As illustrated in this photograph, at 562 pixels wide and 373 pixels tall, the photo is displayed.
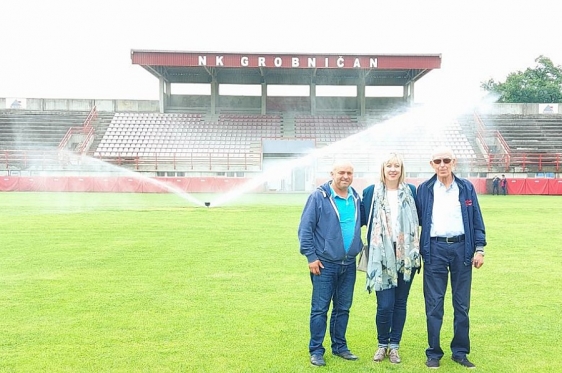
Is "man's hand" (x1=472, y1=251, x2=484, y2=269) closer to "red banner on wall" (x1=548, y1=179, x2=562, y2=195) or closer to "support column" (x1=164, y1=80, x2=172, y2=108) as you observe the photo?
"red banner on wall" (x1=548, y1=179, x2=562, y2=195)

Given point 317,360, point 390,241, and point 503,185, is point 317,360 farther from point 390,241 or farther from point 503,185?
point 503,185

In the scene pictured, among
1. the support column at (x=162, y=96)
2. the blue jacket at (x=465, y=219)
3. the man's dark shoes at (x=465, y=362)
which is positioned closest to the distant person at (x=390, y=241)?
the blue jacket at (x=465, y=219)

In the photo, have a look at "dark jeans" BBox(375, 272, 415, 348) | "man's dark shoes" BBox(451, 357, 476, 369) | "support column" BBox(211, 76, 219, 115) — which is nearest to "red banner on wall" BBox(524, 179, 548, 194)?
"support column" BBox(211, 76, 219, 115)

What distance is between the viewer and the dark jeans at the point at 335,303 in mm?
5375

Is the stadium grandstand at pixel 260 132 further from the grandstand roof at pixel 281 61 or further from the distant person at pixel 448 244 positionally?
the distant person at pixel 448 244

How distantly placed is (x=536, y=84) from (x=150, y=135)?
5988cm

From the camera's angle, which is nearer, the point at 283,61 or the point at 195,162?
the point at 195,162

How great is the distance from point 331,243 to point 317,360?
43.8 inches

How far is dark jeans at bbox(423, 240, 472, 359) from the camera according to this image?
5.31 metres

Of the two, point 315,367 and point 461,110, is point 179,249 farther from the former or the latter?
point 461,110

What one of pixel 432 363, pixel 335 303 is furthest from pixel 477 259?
pixel 335 303

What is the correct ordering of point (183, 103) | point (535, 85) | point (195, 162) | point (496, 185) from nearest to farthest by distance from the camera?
point (496, 185), point (195, 162), point (183, 103), point (535, 85)

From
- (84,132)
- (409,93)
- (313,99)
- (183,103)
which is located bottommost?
(84,132)

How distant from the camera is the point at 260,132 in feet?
153
